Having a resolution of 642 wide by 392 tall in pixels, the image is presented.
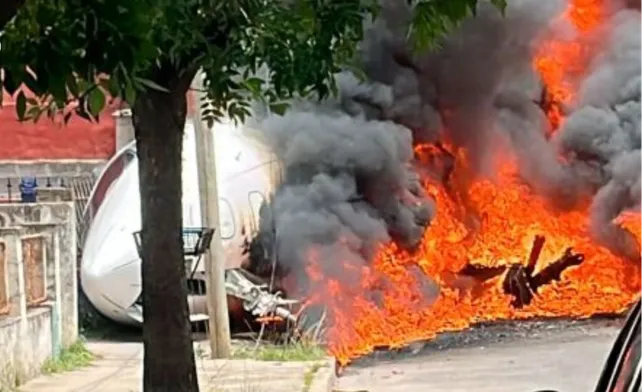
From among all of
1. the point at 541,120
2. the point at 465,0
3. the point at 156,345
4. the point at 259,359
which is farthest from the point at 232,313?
the point at 465,0

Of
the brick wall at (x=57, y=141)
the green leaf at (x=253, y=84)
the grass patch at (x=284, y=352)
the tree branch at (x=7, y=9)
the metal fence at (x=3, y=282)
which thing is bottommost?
the grass patch at (x=284, y=352)

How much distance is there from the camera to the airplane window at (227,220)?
40.9ft

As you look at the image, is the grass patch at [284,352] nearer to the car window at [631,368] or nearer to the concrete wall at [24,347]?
the concrete wall at [24,347]

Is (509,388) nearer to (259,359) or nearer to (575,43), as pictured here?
(259,359)

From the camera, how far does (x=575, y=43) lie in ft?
45.1

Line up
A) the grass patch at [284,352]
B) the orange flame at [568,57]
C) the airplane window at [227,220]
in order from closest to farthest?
the grass patch at [284,352] → the airplane window at [227,220] → the orange flame at [568,57]

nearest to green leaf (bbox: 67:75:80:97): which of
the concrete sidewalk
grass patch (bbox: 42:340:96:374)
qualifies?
the concrete sidewalk

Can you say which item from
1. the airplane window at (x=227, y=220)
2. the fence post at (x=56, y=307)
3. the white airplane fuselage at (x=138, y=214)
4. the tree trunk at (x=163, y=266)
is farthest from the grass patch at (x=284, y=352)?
the tree trunk at (x=163, y=266)

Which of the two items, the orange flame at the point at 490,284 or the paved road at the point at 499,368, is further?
the orange flame at the point at 490,284

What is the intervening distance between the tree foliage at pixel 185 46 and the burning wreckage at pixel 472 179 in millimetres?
6454

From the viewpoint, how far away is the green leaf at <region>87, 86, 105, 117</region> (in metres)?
2.55

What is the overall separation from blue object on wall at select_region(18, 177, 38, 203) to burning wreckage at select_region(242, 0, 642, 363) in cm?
240

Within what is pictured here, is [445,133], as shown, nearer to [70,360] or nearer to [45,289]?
[45,289]

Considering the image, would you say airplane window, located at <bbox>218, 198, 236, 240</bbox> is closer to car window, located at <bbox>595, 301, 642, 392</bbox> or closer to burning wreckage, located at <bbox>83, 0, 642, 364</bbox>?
burning wreckage, located at <bbox>83, 0, 642, 364</bbox>
